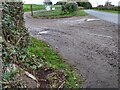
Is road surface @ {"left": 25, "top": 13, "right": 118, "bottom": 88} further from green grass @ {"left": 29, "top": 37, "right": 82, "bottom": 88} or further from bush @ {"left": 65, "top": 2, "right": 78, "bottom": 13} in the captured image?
bush @ {"left": 65, "top": 2, "right": 78, "bottom": 13}

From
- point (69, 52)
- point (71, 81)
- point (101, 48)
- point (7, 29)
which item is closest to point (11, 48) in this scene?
point (7, 29)

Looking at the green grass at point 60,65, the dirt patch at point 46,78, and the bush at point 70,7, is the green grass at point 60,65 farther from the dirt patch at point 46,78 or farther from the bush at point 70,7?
the bush at point 70,7

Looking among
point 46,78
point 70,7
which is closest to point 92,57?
point 46,78

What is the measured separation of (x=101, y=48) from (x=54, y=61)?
1965 millimetres

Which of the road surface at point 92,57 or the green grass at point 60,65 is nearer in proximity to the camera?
the green grass at point 60,65

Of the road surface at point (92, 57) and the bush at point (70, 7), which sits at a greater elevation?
the bush at point (70, 7)

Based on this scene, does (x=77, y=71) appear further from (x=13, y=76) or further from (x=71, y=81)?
(x=13, y=76)

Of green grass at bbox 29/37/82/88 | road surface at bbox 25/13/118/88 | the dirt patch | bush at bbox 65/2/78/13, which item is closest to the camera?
the dirt patch

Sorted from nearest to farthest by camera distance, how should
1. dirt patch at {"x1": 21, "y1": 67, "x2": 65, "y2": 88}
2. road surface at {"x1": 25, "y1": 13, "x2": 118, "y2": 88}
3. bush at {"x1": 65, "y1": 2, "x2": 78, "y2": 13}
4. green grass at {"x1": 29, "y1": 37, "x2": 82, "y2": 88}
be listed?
1. dirt patch at {"x1": 21, "y1": 67, "x2": 65, "y2": 88}
2. green grass at {"x1": 29, "y1": 37, "x2": 82, "y2": 88}
3. road surface at {"x1": 25, "y1": 13, "x2": 118, "y2": 88}
4. bush at {"x1": 65, "y1": 2, "x2": 78, "y2": 13}

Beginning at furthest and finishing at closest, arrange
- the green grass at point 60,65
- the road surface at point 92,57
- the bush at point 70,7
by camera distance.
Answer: the bush at point 70,7 → the road surface at point 92,57 → the green grass at point 60,65

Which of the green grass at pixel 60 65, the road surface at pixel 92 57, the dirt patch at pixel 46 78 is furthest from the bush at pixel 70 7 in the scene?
the dirt patch at pixel 46 78

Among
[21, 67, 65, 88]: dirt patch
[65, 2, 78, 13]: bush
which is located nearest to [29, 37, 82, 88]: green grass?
[21, 67, 65, 88]: dirt patch

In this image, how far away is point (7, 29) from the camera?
4.66 metres

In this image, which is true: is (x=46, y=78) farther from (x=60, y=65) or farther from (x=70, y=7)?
(x=70, y=7)
